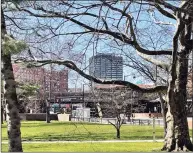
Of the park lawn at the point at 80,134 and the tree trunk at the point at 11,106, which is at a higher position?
the tree trunk at the point at 11,106

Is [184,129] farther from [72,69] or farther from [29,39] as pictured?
[29,39]

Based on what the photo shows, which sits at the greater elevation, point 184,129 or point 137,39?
point 137,39

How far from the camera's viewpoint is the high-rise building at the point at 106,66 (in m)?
9.54

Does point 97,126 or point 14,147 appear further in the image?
point 97,126

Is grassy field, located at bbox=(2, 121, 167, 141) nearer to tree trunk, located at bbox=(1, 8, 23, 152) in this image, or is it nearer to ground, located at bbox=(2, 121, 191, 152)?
ground, located at bbox=(2, 121, 191, 152)

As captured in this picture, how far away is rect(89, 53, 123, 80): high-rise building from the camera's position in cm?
954

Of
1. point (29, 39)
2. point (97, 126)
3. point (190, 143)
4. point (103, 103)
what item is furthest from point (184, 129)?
point (97, 126)

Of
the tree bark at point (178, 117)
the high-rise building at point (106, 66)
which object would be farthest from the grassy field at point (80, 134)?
the tree bark at point (178, 117)

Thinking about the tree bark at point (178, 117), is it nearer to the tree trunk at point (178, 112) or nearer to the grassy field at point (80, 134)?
the tree trunk at point (178, 112)

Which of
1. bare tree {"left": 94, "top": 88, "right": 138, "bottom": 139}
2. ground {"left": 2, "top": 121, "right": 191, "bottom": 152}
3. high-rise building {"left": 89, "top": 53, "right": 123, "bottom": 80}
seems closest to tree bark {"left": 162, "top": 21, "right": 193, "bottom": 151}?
ground {"left": 2, "top": 121, "right": 191, "bottom": 152}

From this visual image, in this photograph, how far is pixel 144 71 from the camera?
13547mm

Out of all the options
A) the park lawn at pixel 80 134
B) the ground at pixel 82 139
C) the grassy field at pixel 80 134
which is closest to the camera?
the ground at pixel 82 139

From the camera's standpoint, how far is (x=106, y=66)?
10086 millimetres

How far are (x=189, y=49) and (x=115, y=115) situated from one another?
12.7 metres
